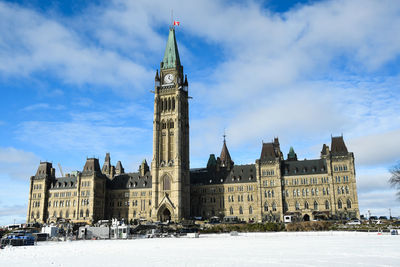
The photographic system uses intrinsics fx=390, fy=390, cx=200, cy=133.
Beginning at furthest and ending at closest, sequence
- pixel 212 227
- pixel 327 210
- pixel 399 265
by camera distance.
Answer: pixel 327 210 < pixel 212 227 < pixel 399 265

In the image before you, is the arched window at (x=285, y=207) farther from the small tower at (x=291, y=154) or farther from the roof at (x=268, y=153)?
the small tower at (x=291, y=154)

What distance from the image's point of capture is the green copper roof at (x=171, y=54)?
125 m

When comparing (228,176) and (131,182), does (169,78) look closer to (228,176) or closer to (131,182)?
(228,176)

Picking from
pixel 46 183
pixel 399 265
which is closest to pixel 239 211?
pixel 46 183

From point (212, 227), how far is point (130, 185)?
156 feet

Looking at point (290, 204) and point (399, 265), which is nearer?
point (399, 265)

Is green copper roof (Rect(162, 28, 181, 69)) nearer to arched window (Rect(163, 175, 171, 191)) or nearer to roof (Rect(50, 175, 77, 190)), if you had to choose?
arched window (Rect(163, 175, 171, 191))

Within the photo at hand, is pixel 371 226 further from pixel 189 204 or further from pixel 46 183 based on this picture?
pixel 46 183

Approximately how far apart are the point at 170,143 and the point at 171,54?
3029 cm

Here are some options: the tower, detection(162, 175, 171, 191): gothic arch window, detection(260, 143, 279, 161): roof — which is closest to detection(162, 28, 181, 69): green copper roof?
the tower

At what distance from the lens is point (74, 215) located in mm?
120312

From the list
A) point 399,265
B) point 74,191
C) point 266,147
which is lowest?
point 399,265

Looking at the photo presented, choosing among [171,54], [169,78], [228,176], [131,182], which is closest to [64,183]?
[131,182]

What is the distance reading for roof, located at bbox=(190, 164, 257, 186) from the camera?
116 meters
